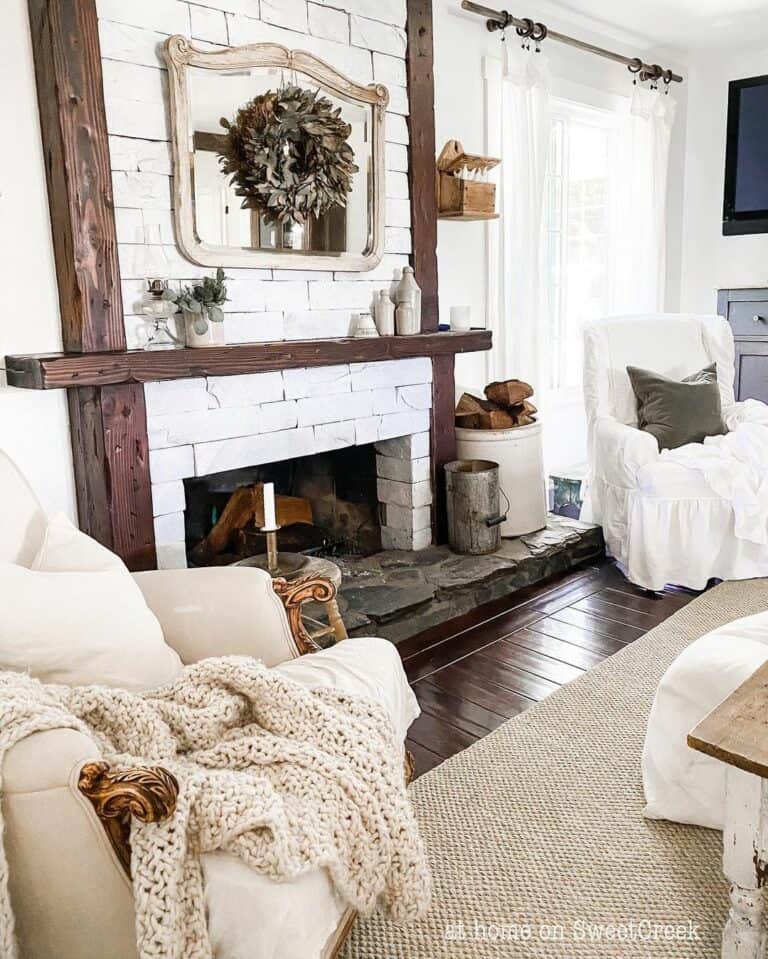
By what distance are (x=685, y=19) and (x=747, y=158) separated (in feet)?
2.84

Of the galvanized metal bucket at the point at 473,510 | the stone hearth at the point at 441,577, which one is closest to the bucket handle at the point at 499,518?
the galvanized metal bucket at the point at 473,510

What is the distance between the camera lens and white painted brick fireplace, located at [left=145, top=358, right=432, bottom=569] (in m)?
2.54

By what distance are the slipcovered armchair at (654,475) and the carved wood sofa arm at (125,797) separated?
244cm

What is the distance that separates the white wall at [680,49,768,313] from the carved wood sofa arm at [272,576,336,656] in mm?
3812

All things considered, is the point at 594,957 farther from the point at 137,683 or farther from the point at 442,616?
the point at 442,616

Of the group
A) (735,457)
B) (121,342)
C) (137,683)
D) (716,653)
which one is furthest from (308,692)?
(735,457)

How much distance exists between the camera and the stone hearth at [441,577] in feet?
Answer: 9.02

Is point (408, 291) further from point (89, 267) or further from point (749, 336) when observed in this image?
point (749, 336)

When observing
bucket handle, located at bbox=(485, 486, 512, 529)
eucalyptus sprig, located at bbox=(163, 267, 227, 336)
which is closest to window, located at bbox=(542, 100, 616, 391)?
bucket handle, located at bbox=(485, 486, 512, 529)

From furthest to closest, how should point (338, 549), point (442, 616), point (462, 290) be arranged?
point (462, 290)
point (338, 549)
point (442, 616)

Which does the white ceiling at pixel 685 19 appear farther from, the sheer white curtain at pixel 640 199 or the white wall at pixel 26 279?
the white wall at pixel 26 279

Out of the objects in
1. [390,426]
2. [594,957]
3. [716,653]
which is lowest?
[594,957]

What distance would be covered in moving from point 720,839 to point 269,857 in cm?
113

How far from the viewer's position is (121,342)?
94.9 inches
